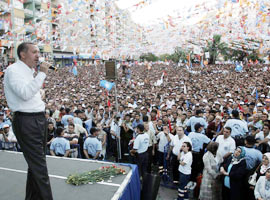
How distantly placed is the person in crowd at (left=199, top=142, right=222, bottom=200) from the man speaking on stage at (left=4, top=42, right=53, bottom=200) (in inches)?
132

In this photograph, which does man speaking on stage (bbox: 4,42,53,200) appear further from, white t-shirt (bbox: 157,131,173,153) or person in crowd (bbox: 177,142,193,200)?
white t-shirt (bbox: 157,131,173,153)

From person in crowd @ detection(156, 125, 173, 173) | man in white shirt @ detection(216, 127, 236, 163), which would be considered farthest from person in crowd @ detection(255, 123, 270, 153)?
person in crowd @ detection(156, 125, 173, 173)

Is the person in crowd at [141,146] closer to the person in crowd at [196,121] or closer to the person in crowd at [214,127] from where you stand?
the person in crowd at [196,121]

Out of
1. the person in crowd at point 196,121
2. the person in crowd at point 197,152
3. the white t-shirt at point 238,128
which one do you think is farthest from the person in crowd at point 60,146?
the white t-shirt at point 238,128

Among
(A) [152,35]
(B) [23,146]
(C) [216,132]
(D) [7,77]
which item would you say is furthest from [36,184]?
(A) [152,35]

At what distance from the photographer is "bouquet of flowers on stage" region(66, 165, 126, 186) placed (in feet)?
11.4

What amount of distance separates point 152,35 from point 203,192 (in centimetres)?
3660

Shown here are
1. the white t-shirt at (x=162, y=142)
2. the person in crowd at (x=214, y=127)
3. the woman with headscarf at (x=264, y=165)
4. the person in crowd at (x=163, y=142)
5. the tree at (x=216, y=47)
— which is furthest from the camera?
the tree at (x=216, y=47)

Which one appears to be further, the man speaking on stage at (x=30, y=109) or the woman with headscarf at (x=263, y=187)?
the woman with headscarf at (x=263, y=187)

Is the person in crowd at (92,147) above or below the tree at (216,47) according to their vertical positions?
below

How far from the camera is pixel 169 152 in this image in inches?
245

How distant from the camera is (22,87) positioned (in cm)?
225

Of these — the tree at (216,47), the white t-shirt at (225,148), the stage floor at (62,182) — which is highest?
the tree at (216,47)

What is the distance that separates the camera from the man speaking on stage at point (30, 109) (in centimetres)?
229
